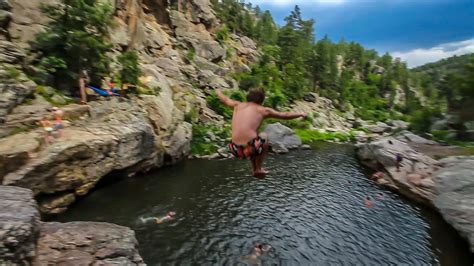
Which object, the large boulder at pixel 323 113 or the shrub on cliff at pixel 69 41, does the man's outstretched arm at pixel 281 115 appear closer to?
the shrub on cliff at pixel 69 41

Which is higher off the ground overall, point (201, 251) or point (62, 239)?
point (62, 239)

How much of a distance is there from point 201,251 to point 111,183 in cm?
1410

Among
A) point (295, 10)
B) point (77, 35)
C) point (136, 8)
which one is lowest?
point (77, 35)

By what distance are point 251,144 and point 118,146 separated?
847 inches

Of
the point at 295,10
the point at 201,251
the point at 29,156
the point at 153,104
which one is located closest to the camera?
the point at 201,251

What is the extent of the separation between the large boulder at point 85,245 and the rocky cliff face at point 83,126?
34.6ft

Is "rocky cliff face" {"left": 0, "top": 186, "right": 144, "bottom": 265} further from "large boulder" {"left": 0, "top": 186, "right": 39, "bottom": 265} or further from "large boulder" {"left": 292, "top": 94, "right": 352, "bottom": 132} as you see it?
"large boulder" {"left": 292, "top": 94, "right": 352, "bottom": 132}

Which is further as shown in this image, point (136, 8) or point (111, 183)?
point (136, 8)

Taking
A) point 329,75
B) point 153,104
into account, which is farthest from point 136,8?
point 329,75

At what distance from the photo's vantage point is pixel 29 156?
20.5 m

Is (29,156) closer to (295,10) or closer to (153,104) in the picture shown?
(153,104)

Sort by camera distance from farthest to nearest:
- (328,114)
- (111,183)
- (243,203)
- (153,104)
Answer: (328,114) < (153,104) < (111,183) < (243,203)

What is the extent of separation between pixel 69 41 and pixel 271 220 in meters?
22.8

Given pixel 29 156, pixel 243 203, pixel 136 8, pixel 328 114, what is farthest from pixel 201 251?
pixel 328 114
